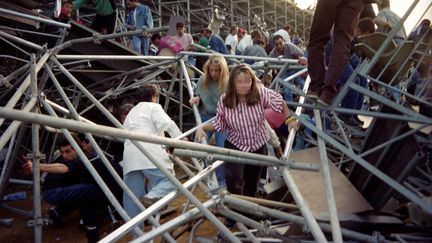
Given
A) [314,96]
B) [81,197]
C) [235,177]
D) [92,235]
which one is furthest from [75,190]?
[314,96]

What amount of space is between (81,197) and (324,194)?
3029 mm

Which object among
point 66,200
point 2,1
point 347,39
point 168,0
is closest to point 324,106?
point 347,39

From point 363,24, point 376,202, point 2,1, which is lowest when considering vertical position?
point 2,1

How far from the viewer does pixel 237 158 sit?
113 inches

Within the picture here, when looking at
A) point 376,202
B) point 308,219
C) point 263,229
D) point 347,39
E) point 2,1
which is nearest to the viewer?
point 308,219

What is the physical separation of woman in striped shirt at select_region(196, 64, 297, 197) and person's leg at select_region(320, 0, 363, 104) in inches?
20.7

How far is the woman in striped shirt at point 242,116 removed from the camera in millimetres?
3920

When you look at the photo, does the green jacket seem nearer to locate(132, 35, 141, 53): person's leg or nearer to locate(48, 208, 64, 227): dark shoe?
locate(132, 35, 141, 53): person's leg

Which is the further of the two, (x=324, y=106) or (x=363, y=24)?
(x=363, y=24)

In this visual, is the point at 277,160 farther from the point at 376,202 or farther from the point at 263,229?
the point at 376,202

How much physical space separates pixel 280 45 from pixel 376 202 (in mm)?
5356

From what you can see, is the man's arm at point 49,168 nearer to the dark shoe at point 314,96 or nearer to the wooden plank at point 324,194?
the wooden plank at point 324,194

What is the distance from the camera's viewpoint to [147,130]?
14.8ft

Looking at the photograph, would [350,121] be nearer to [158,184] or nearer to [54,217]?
[158,184]
